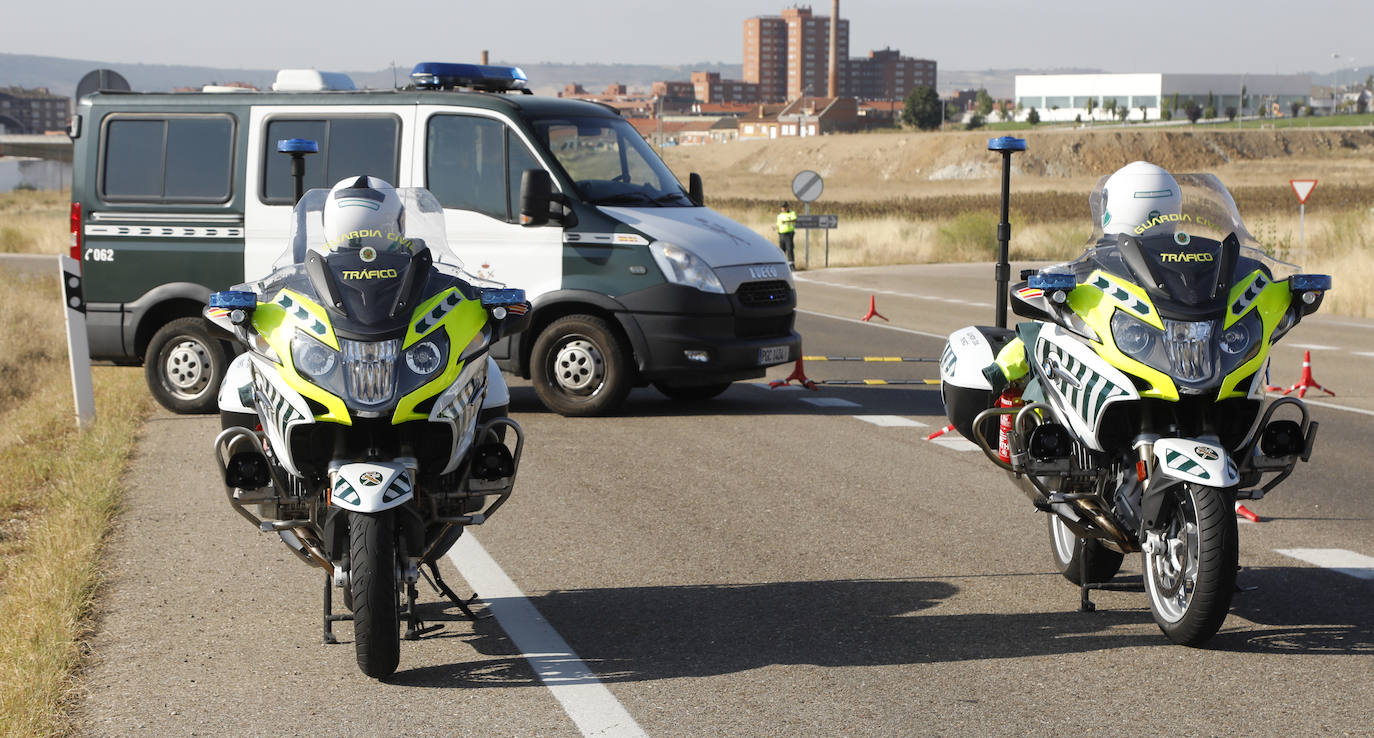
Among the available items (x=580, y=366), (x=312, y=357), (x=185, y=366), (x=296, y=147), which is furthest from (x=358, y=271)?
(x=185, y=366)

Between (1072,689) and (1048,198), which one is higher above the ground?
(1048,198)

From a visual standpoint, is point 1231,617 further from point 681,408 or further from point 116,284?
point 116,284

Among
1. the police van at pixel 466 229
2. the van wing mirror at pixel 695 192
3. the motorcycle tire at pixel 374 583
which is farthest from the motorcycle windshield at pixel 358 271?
the van wing mirror at pixel 695 192

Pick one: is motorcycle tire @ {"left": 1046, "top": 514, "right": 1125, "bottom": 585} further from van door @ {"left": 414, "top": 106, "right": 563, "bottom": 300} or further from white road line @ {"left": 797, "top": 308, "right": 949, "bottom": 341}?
white road line @ {"left": 797, "top": 308, "right": 949, "bottom": 341}

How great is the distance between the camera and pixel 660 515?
836 centimetres

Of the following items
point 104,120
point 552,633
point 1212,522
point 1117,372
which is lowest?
point 552,633

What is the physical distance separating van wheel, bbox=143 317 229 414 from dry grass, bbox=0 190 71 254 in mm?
24604

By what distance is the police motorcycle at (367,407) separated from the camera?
518 cm

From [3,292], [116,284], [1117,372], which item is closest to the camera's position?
[1117,372]

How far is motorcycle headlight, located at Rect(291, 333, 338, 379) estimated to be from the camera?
5.36m

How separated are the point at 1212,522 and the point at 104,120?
10.0m

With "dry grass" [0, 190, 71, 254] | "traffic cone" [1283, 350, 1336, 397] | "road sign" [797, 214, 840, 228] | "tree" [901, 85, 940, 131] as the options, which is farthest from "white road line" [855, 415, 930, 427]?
"tree" [901, 85, 940, 131]

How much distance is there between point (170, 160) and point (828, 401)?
18.6 feet

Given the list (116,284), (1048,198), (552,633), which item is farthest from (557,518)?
(1048,198)
